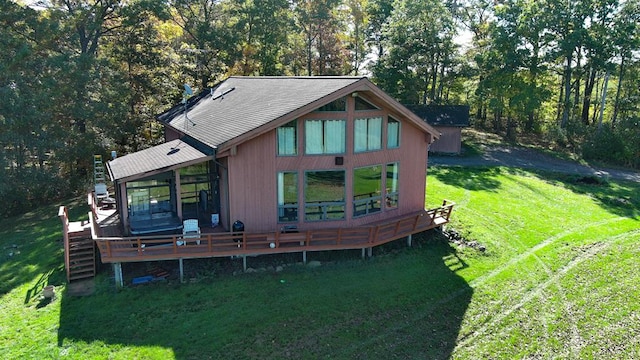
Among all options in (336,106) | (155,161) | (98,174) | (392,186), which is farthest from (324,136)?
(98,174)

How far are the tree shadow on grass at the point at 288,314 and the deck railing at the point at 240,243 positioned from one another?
2.55 feet

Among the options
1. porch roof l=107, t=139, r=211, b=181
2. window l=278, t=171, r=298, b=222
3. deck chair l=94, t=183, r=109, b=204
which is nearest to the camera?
porch roof l=107, t=139, r=211, b=181

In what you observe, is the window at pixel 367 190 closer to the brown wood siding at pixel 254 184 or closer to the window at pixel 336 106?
the window at pixel 336 106

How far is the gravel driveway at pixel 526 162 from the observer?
100ft

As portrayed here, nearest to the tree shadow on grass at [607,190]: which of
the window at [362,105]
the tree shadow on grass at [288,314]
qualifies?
the tree shadow on grass at [288,314]

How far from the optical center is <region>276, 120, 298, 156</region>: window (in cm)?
1512

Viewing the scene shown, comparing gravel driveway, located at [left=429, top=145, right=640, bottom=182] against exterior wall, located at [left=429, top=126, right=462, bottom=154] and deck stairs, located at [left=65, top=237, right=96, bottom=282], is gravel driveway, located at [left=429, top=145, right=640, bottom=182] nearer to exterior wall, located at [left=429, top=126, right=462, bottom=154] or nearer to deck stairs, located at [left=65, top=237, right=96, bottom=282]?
exterior wall, located at [left=429, top=126, right=462, bottom=154]

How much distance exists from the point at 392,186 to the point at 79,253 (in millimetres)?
10980

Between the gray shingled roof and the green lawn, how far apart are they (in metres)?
4.86

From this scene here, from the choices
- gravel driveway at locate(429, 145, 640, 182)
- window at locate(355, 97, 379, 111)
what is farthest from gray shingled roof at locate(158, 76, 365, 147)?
gravel driveway at locate(429, 145, 640, 182)

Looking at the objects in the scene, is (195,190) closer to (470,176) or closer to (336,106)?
(336,106)

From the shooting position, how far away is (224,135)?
14.7 meters

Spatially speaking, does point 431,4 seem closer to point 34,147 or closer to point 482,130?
point 482,130

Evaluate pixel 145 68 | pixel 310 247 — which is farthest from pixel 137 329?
pixel 145 68
